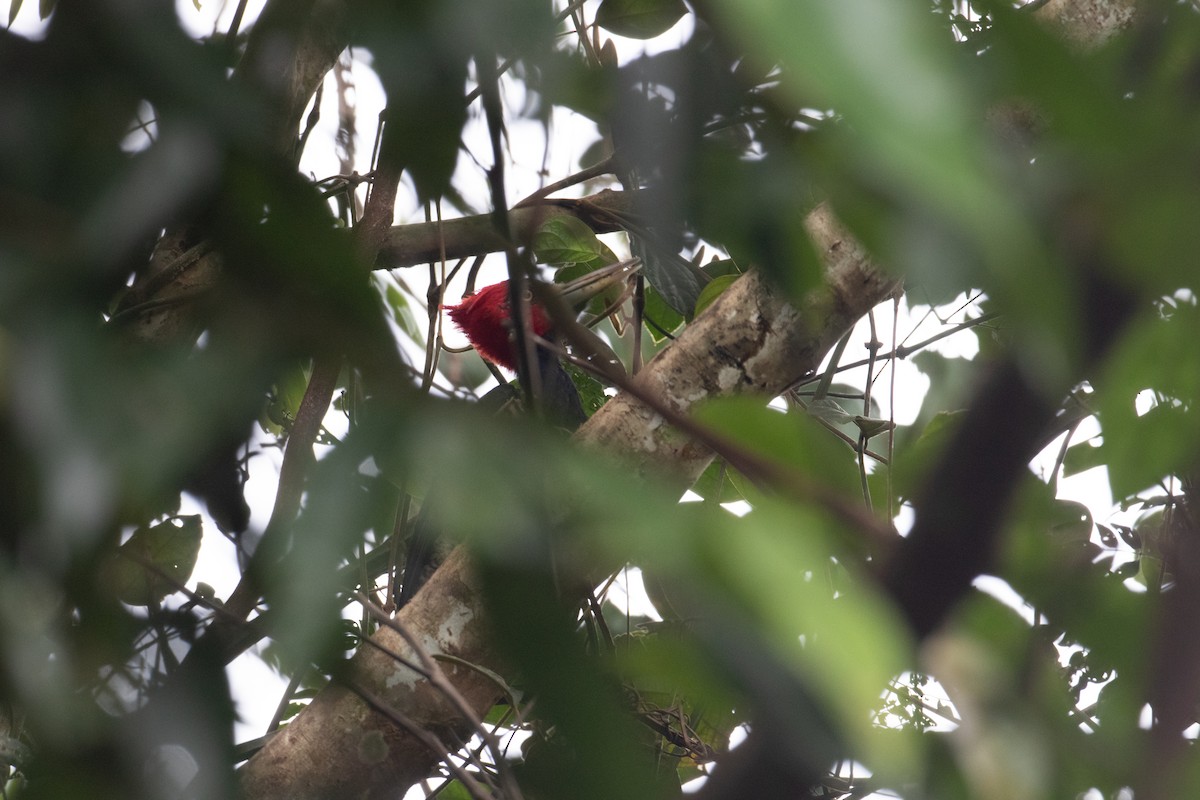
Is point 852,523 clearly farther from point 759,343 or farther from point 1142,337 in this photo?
point 759,343

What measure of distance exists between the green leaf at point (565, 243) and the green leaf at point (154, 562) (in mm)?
651

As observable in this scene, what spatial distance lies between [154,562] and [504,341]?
1761 mm

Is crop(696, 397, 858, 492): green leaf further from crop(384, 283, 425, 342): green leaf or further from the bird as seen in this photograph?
crop(384, 283, 425, 342): green leaf

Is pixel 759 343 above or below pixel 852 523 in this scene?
above

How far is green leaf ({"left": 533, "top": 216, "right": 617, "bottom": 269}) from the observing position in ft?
4.86

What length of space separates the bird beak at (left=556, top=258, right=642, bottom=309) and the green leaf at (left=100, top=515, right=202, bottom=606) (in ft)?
2.13

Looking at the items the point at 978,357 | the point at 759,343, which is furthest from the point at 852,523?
the point at 978,357

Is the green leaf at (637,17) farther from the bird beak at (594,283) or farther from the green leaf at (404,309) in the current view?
the green leaf at (404,309)

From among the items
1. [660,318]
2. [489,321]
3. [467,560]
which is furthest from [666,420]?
[489,321]

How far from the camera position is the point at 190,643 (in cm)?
48

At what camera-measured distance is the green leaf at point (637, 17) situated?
44.3 inches

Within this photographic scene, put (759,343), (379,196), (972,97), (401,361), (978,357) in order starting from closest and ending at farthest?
(972,97) < (401,361) < (759,343) < (379,196) < (978,357)

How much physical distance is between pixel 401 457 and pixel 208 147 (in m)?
0.14

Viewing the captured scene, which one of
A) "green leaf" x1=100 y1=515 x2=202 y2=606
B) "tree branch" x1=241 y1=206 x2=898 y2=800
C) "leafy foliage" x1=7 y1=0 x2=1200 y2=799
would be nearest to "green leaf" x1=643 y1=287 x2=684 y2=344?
"tree branch" x1=241 y1=206 x2=898 y2=800
